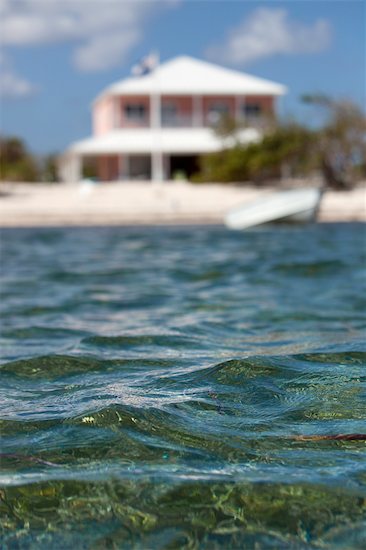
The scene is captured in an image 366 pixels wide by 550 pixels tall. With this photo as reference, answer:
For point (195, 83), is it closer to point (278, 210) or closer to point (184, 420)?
point (278, 210)

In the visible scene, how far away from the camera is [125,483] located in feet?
11.1

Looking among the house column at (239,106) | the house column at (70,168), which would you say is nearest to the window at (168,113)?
the house column at (239,106)

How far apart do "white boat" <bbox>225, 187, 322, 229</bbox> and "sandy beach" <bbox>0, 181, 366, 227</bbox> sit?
1.99 m

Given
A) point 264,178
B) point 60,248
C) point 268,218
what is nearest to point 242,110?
point 264,178

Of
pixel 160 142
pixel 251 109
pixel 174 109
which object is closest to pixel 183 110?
pixel 174 109

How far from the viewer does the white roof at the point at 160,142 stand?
39.9 meters

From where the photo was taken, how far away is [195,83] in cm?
4381

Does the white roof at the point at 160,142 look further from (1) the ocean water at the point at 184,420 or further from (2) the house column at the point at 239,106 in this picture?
(1) the ocean water at the point at 184,420

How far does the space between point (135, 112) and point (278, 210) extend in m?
22.4

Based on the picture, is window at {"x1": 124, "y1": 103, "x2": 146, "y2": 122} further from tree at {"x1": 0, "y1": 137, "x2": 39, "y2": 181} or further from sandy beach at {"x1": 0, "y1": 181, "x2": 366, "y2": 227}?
sandy beach at {"x1": 0, "y1": 181, "x2": 366, "y2": 227}

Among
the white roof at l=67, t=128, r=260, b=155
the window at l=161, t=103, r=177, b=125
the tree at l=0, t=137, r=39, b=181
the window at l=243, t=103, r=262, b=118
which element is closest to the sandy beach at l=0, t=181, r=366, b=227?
the white roof at l=67, t=128, r=260, b=155

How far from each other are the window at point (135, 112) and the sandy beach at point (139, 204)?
7.77 metres

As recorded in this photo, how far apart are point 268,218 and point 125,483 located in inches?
775

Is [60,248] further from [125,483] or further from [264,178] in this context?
[264,178]
